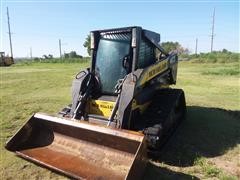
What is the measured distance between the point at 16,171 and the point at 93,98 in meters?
1.75

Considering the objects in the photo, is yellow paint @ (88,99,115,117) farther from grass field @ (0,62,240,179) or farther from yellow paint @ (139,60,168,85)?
grass field @ (0,62,240,179)

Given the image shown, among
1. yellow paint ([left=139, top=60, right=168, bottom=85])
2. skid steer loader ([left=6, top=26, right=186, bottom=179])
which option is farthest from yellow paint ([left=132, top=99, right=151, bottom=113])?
yellow paint ([left=139, top=60, right=168, bottom=85])

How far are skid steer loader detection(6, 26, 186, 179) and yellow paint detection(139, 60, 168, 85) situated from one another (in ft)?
0.05

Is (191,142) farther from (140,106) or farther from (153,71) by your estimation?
(153,71)

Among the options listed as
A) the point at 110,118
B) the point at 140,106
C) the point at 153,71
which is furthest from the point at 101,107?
the point at 153,71

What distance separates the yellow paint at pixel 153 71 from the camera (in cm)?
527

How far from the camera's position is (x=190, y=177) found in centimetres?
442

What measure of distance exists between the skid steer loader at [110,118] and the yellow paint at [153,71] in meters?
0.02

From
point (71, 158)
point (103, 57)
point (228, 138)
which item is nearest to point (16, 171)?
point (71, 158)

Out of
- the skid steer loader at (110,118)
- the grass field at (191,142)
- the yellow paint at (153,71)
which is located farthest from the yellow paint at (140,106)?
the grass field at (191,142)

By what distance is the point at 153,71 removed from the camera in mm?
5715

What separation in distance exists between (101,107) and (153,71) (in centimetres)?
112

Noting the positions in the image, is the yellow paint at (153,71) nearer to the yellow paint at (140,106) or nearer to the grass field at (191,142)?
the yellow paint at (140,106)

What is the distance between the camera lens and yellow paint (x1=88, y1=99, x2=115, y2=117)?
5.30 m
